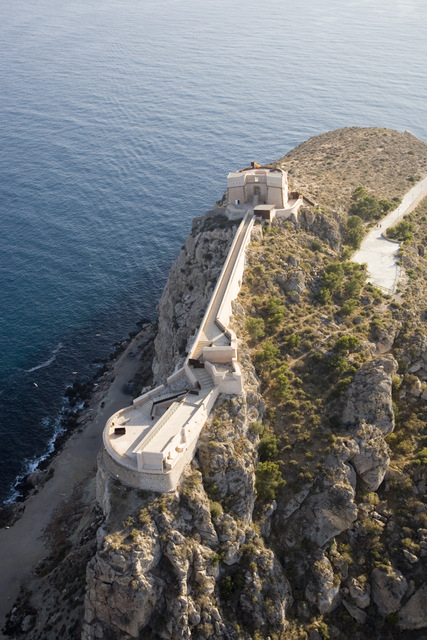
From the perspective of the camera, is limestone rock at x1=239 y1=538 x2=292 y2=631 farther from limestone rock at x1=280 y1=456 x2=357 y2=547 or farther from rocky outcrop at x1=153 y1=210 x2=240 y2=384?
rocky outcrop at x1=153 y1=210 x2=240 y2=384

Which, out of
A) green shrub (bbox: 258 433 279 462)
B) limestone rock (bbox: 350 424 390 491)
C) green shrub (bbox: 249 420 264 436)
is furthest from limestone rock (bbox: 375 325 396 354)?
green shrub (bbox: 249 420 264 436)

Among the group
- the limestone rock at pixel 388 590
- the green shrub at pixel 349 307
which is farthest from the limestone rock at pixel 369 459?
the green shrub at pixel 349 307

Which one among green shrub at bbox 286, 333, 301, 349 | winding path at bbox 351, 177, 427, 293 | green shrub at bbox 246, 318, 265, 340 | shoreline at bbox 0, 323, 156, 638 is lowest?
shoreline at bbox 0, 323, 156, 638

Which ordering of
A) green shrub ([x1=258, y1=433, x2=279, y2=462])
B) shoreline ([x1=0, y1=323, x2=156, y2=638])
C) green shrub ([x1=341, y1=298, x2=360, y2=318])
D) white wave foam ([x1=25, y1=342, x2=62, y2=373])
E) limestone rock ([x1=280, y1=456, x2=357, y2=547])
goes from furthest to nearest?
white wave foam ([x1=25, y1=342, x2=62, y2=373]) → green shrub ([x1=341, y1=298, x2=360, y2=318]) → shoreline ([x1=0, y1=323, x2=156, y2=638]) → green shrub ([x1=258, y1=433, x2=279, y2=462]) → limestone rock ([x1=280, y1=456, x2=357, y2=547])

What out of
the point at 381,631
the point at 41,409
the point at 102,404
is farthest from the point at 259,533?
the point at 41,409

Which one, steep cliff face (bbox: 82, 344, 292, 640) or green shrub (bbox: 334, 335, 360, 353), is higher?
green shrub (bbox: 334, 335, 360, 353)

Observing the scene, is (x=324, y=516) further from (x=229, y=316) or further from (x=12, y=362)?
(x=12, y=362)
